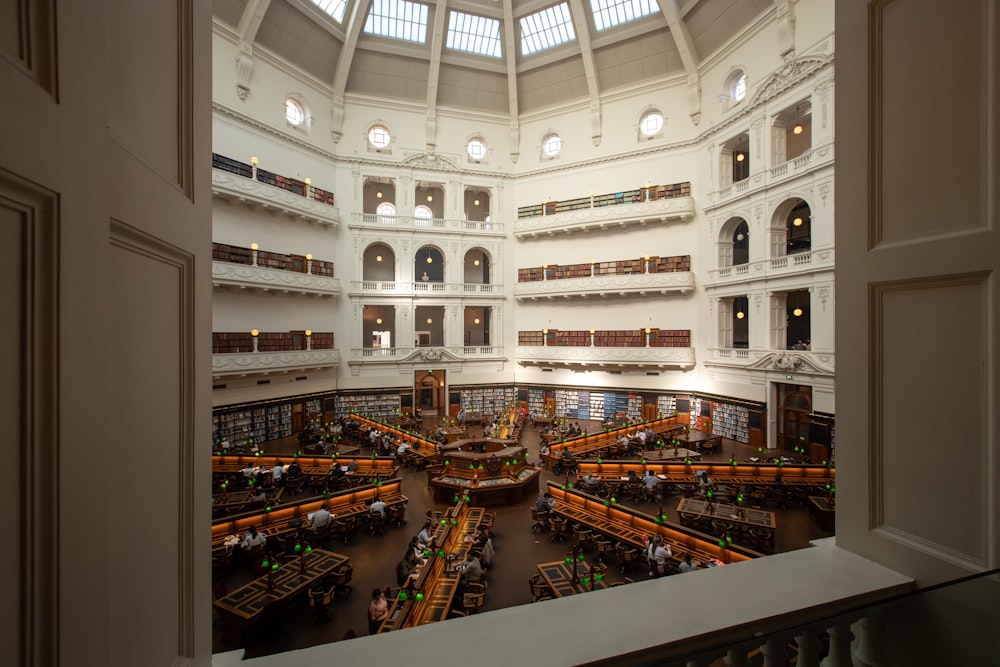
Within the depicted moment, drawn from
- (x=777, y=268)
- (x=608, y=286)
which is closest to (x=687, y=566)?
(x=777, y=268)

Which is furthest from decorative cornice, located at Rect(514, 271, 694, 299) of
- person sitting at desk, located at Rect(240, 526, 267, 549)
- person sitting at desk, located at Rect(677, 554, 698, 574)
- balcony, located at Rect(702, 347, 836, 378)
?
person sitting at desk, located at Rect(240, 526, 267, 549)

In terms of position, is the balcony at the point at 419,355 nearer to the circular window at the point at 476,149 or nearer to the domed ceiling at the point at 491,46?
the circular window at the point at 476,149

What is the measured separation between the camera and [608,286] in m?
22.0

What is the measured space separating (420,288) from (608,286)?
9458mm

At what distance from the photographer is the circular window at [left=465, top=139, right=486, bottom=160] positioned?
24469mm

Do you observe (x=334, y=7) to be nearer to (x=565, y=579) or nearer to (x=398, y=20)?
(x=398, y=20)

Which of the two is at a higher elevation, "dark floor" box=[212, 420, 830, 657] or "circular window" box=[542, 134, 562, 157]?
"circular window" box=[542, 134, 562, 157]

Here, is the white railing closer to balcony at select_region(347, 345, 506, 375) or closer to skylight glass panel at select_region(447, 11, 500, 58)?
balcony at select_region(347, 345, 506, 375)

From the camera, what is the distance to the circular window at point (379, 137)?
23020mm

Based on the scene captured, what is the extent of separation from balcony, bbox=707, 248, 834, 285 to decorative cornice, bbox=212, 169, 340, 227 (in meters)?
17.6
